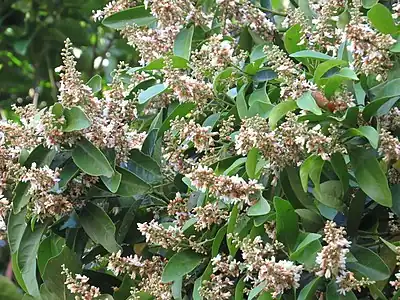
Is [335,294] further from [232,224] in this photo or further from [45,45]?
[45,45]

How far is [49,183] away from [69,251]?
0.34ft

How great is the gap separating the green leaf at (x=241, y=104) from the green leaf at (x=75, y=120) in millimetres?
174

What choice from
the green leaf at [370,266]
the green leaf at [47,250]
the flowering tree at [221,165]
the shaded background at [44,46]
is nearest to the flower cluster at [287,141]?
the flowering tree at [221,165]

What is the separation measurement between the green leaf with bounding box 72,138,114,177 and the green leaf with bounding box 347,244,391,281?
0.29 metres

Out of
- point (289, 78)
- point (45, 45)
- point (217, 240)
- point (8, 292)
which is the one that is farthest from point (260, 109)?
point (45, 45)

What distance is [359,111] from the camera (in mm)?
790

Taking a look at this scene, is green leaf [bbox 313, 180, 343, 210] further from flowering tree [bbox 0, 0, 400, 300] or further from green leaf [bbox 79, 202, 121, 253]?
green leaf [bbox 79, 202, 121, 253]

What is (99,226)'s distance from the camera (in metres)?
0.92

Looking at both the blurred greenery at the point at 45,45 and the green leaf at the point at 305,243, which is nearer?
the green leaf at the point at 305,243

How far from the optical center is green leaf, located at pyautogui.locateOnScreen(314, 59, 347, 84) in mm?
784

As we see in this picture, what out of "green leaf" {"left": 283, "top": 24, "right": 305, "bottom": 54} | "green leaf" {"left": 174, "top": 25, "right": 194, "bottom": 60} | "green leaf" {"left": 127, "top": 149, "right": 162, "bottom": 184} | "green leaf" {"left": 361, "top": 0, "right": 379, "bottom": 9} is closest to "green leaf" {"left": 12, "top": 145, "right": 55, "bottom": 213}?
"green leaf" {"left": 127, "top": 149, "right": 162, "bottom": 184}

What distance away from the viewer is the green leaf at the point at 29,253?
92 cm

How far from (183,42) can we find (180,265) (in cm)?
30

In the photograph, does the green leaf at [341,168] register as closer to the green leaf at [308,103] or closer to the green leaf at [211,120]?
the green leaf at [308,103]
